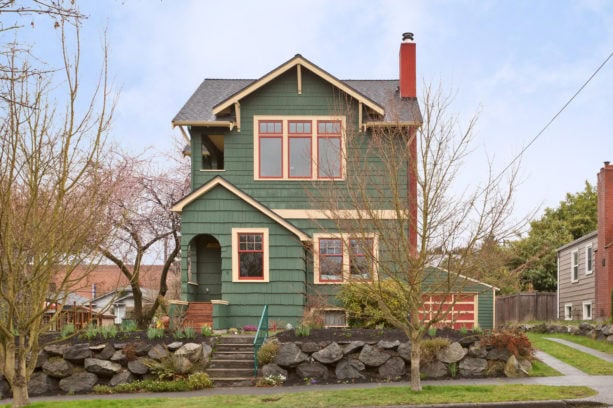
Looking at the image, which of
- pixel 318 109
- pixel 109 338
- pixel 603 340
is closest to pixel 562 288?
pixel 603 340

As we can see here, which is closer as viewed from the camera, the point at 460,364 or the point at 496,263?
the point at 496,263

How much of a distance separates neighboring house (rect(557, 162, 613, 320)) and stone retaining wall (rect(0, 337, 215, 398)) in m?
16.4

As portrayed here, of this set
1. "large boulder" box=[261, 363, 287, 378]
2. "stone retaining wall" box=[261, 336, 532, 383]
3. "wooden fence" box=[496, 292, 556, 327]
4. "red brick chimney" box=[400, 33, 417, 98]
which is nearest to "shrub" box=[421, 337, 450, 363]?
"stone retaining wall" box=[261, 336, 532, 383]

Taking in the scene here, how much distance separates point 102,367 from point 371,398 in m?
6.63

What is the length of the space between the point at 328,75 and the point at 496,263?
10.8 meters

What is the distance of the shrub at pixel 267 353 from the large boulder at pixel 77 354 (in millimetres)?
3984

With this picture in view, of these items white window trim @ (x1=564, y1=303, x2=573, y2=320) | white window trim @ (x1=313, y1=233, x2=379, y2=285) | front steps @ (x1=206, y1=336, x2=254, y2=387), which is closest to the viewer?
white window trim @ (x1=313, y1=233, x2=379, y2=285)

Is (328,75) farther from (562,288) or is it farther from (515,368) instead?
(562,288)

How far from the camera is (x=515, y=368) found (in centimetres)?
1346

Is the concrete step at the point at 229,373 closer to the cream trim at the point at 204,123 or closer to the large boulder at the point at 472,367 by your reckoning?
the large boulder at the point at 472,367

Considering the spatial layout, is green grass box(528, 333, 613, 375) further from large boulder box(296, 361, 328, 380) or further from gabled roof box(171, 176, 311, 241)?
gabled roof box(171, 176, 311, 241)

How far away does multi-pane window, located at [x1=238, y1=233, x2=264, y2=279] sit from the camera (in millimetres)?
19078

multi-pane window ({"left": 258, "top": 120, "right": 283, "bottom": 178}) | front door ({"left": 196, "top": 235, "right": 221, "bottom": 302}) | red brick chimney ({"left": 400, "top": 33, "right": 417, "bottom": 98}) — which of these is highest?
red brick chimney ({"left": 400, "top": 33, "right": 417, "bottom": 98})

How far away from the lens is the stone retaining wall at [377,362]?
13.7 metres
